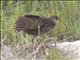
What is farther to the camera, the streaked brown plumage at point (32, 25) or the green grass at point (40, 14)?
the green grass at point (40, 14)

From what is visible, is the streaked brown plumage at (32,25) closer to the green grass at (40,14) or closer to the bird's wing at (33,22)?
the bird's wing at (33,22)

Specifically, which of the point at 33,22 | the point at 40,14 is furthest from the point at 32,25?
the point at 40,14

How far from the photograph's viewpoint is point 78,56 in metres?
4.02

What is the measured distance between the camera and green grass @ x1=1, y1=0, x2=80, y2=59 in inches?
183

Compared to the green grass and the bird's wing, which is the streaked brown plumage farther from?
the green grass

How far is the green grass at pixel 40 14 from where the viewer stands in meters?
4.64

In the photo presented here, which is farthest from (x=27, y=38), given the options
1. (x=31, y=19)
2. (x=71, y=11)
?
(x=71, y=11)

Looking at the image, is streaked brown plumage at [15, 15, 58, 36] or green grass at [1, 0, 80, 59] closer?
streaked brown plumage at [15, 15, 58, 36]

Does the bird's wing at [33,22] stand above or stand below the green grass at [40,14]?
above

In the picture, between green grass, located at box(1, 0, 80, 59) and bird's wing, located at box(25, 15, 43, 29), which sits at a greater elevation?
bird's wing, located at box(25, 15, 43, 29)

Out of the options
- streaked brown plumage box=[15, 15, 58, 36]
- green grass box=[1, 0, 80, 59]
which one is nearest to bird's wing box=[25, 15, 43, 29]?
streaked brown plumage box=[15, 15, 58, 36]

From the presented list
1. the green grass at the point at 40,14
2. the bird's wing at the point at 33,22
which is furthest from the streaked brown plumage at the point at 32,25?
the green grass at the point at 40,14

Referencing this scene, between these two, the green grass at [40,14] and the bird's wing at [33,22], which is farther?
the green grass at [40,14]

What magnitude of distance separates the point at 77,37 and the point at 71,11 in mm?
659
